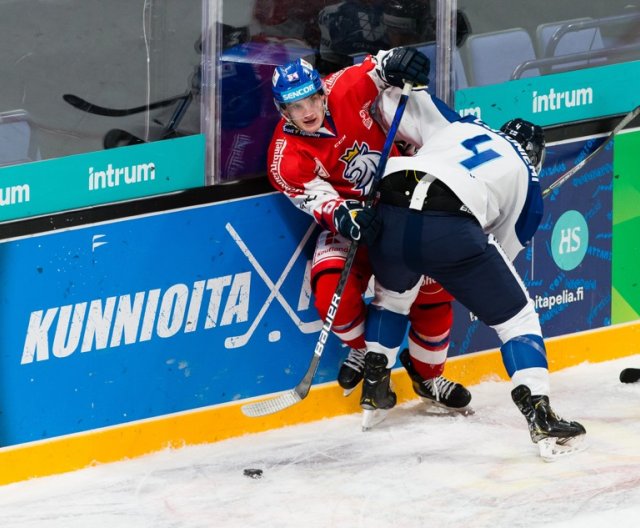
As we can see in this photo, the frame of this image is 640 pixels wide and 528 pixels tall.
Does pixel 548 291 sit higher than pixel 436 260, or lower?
lower

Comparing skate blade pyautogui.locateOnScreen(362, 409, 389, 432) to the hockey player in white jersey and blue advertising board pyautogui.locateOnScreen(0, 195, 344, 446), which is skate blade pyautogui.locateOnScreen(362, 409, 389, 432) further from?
the hockey player in white jersey

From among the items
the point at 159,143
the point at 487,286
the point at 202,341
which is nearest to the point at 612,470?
the point at 487,286

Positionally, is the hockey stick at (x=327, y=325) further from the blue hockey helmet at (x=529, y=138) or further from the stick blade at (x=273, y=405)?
the blue hockey helmet at (x=529, y=138)

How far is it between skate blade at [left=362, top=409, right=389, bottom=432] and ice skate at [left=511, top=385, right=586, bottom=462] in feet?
2.00

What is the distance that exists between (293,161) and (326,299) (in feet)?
1.56

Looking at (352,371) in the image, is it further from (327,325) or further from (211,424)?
(211,424)

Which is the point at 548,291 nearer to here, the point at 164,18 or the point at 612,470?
the point at 612,470

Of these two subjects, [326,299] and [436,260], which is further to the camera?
[326,299]

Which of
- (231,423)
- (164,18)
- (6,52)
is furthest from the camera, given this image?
(231,423)

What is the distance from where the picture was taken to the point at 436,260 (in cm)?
455

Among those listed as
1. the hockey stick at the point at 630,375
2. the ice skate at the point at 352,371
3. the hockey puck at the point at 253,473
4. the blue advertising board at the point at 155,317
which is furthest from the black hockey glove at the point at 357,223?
the hockey stick at the point at 630,375

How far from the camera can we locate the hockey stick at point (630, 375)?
5.45 meters

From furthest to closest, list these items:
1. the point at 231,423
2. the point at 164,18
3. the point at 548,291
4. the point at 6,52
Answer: the point at 548,291
the point at 231,423
the point at 164,18
the point at 6,52

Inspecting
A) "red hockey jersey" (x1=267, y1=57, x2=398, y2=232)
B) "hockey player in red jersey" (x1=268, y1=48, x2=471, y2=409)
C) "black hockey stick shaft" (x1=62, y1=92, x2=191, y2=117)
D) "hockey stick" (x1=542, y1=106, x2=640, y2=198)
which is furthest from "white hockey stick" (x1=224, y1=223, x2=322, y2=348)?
"hockey stick" (x1=542, y1=106, x2=640, y2=198)
